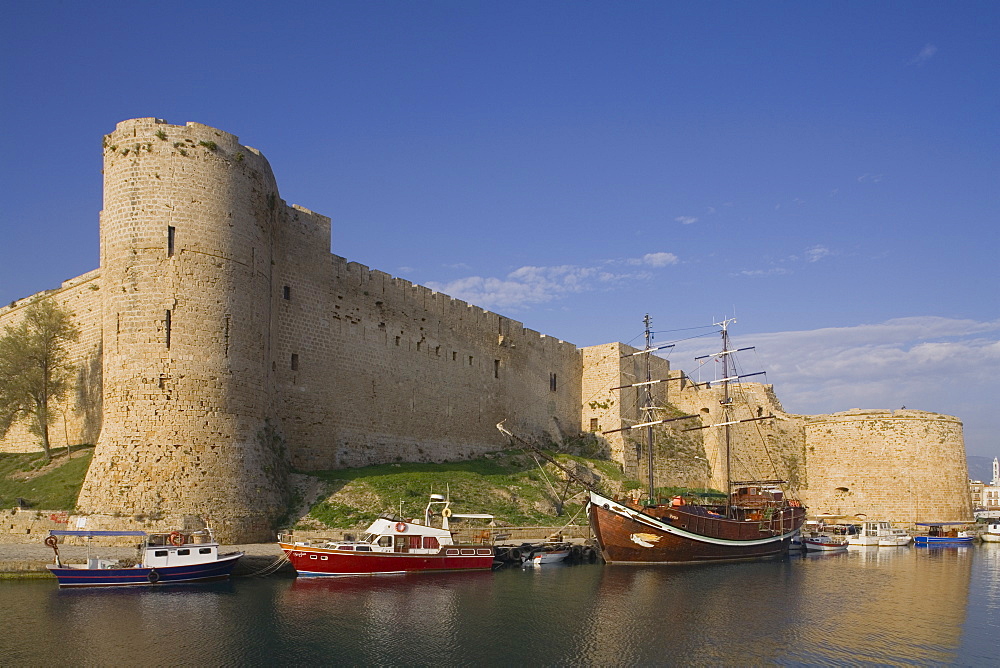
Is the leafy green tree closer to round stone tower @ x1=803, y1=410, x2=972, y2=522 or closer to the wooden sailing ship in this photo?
the wooden sailing ship

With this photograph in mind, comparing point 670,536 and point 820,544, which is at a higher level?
point 670,536

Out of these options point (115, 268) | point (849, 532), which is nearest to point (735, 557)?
point (849, 532)

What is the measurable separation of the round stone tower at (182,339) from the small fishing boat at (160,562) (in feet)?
2.59

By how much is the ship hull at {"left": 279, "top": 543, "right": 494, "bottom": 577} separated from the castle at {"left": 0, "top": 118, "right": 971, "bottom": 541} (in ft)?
6.30

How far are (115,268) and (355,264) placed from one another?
889cm

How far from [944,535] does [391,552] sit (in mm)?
29123

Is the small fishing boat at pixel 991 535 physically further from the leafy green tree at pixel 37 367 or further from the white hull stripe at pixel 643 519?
the leafy green tree at pixel 37 367

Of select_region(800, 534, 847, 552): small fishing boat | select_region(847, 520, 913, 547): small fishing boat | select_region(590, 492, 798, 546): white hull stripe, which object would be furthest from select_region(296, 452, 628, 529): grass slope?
select_region(847, 520, 913, 547): small fishing boat

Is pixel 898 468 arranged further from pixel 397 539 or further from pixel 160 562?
pixel 160 562

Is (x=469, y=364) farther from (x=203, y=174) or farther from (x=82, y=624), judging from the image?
(x=82, y=624)

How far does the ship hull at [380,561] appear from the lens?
19.7 meters

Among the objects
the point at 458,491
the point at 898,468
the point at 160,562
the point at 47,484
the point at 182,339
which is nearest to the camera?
the point at 160,562

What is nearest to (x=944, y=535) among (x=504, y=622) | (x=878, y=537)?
(x=878, y=537)

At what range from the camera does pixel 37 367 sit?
82.7 ft
